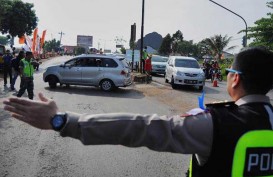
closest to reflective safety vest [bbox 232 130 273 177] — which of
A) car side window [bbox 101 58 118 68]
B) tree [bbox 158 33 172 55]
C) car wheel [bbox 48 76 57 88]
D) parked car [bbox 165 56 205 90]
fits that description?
car side window [bbox 101 58 118 68]

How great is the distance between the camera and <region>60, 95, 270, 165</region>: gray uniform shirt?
1587 mm

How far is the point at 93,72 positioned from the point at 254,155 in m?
15.0

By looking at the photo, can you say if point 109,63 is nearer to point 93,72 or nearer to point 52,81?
point 93,72

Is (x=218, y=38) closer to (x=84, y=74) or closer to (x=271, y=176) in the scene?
A: (x=84, y=74)

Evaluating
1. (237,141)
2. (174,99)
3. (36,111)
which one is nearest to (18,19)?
(174,99)

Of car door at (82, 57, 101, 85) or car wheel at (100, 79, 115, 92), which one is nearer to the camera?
car wheel at (100, 79, 115, 92)

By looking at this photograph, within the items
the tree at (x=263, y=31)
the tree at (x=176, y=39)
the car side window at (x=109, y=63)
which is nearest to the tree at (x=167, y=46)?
the tree at (x=176, y=39)

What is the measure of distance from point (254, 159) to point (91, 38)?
11218 centimetres

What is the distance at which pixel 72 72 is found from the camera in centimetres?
1664

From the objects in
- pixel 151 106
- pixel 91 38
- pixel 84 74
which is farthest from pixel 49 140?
pixel 91 38

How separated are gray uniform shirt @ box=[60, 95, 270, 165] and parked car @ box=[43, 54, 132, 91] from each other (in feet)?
48.0

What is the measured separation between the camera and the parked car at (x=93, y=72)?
53.4 ft

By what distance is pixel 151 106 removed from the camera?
39.7 feet

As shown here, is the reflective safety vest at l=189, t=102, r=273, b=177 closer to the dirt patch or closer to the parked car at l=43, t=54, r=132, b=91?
the dirt patch
